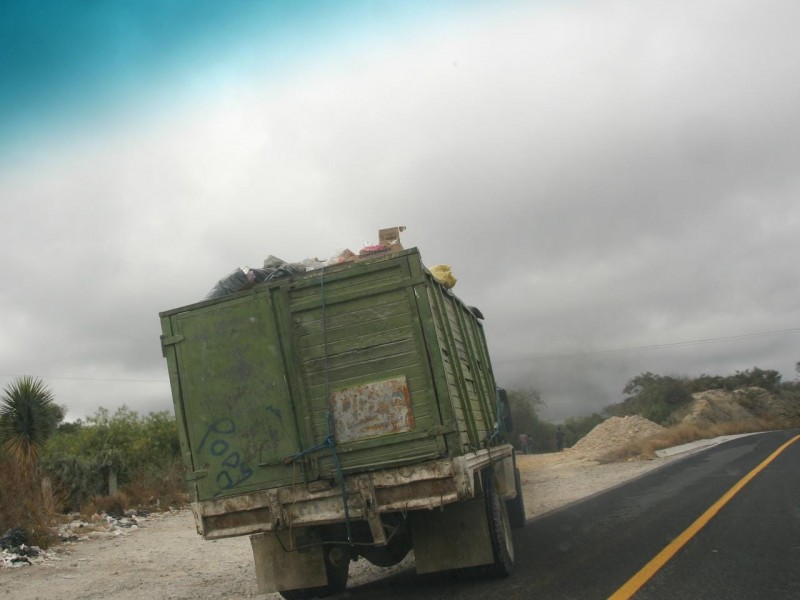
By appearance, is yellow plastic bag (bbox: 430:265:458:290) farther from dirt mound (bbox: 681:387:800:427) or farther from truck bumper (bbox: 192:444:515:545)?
dirt mound (bbox: 681:387:800:427)

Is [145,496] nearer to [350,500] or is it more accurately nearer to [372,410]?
[350,500]

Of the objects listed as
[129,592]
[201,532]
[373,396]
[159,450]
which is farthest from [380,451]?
[159,450]

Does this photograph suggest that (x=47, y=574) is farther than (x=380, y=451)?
Yes

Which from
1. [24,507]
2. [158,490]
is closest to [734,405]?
[158,490]

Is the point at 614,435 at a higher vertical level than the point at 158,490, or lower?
lower

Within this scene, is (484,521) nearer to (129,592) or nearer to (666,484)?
(129,592)

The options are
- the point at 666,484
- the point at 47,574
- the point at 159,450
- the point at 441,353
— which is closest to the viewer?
the point at 441,353

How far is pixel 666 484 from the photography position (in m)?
14.5

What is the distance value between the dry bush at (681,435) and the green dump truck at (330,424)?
2320 cm

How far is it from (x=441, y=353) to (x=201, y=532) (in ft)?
8.96

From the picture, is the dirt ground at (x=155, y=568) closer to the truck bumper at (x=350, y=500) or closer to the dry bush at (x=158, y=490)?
the truck bumper at (x=350, y=500)

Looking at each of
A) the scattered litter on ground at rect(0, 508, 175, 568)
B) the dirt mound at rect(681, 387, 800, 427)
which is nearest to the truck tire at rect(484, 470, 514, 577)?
the scattered litter on ground at rect(0, 508, 175, 568)

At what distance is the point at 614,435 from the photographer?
130ft

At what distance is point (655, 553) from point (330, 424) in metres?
3.61
